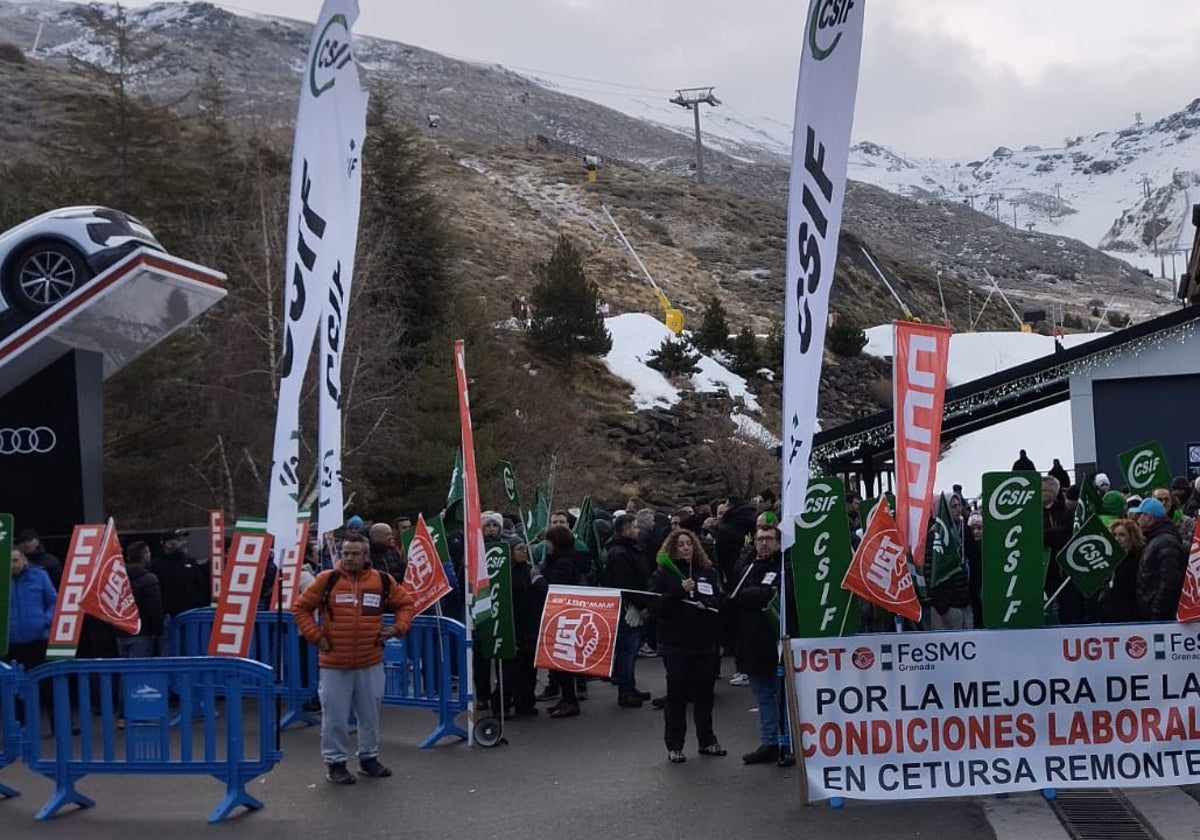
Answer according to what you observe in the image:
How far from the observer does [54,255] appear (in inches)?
693

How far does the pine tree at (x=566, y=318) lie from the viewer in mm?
51812

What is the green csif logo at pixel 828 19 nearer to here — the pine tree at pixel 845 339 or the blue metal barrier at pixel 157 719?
the blue metal barrier at pixel 157 719

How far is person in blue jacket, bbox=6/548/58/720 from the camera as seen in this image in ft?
43.3

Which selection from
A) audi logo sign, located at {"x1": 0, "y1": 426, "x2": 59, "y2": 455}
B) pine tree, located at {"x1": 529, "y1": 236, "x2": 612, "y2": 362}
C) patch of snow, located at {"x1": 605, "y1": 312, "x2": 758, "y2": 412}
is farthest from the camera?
patch of snow, located at {"x1": 605, "y1": 312, "x2": 758, "y2": 412}

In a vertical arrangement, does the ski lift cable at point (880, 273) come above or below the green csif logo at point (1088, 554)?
above

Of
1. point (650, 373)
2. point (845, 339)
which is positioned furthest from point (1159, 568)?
point (845, 339)

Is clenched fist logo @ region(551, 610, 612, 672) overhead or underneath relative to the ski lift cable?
underneath

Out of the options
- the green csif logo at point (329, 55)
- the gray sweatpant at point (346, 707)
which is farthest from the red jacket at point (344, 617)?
the green csif logo at point (329, 55)

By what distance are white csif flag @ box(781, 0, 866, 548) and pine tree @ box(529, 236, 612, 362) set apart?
140 ft

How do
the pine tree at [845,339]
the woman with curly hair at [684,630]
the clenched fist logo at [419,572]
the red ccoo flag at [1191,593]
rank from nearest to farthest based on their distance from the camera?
the red ccoo flag at [1191,593] < the woman with curly hair at [684,630] < the clenched fist logo at [419,572] < the pine tree at [845,339]

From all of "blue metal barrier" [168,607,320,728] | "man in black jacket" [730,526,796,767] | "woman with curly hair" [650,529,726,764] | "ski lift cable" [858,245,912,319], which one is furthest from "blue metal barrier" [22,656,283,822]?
"ski lift cable" [858,245,912,319]

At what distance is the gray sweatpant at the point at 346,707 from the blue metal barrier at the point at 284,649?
2.43m

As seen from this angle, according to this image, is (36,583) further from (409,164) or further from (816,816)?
(409,164)

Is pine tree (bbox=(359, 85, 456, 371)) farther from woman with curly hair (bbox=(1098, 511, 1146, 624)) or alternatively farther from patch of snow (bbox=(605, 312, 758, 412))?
woman with curly hair (bbox=(1098, 511, 1146, 624))
